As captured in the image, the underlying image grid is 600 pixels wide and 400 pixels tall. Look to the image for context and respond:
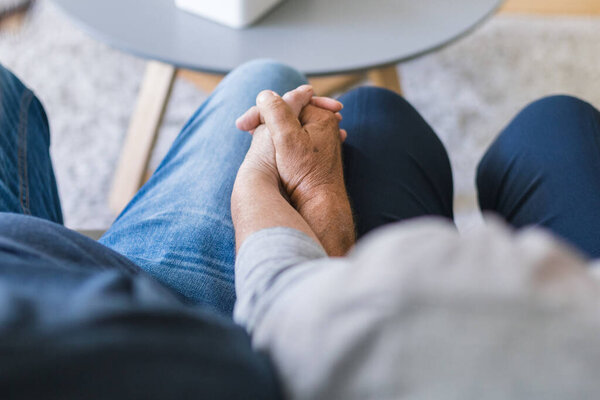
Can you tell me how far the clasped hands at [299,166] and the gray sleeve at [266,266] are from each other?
0.26ft

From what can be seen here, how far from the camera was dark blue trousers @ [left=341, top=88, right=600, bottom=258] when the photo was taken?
2.20ft

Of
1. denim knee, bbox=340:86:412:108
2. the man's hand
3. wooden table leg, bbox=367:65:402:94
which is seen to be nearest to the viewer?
the man's hand

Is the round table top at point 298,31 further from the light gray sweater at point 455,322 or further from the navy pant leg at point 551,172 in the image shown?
the light gray sweater at point 455,322

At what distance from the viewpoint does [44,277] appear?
295 millimetres

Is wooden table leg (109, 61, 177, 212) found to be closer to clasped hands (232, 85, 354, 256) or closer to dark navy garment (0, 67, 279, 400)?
clasped hands (232, 85, 354, 256)

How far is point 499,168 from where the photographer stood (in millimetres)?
794

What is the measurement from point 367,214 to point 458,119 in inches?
36.2

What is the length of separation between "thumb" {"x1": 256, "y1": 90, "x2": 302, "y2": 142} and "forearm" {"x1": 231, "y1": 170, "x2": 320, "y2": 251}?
2.7 inches

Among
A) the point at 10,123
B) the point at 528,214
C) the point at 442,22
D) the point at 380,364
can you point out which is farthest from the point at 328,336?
the point at 442,22

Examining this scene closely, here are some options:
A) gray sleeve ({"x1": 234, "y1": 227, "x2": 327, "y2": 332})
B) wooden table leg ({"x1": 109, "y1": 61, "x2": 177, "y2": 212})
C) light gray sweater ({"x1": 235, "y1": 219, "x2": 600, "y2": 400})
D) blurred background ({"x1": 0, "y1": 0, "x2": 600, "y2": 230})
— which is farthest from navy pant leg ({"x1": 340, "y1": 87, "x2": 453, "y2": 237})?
wooden table leg ({"x1": 109, "y1": 61, "x2": 177, "y2": 212})

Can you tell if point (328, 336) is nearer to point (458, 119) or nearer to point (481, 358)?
point (481, 358)

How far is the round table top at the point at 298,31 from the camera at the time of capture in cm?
95

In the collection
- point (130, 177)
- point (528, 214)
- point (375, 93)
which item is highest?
point (375, 93)

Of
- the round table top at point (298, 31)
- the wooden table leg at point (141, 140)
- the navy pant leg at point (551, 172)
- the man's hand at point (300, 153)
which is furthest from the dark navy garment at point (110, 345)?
the wooden table leg at point (141, 140)
